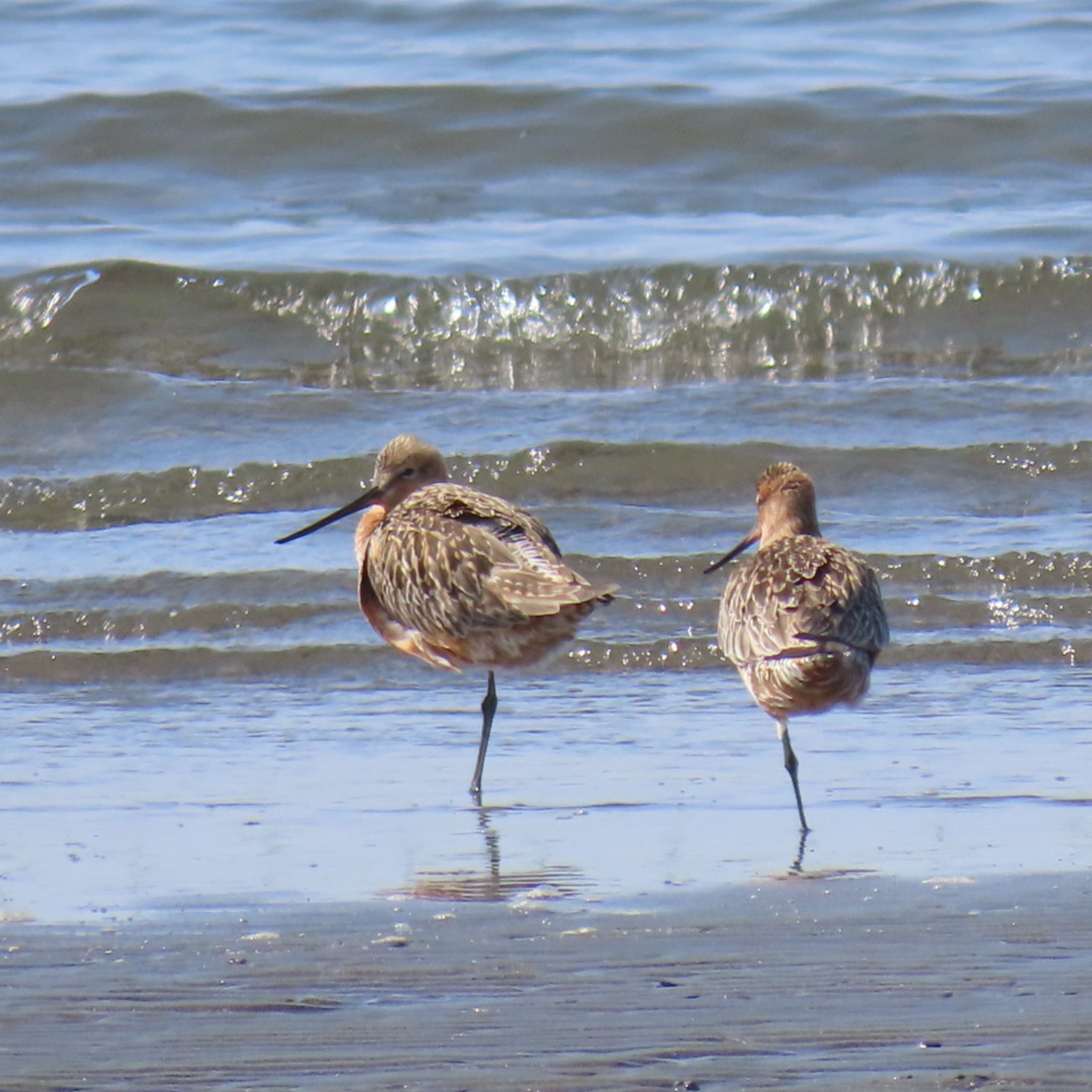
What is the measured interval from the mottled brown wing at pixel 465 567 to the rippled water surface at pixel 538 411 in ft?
1.16

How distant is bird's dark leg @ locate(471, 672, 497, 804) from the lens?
509 centimetres

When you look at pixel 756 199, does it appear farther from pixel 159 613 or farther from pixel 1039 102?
pixel 159 613

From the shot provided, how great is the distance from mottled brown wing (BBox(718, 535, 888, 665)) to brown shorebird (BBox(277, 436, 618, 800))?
35cm

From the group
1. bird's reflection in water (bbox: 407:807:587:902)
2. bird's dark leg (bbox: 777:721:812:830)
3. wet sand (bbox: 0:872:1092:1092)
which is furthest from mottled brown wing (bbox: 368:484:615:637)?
wet sand (bbox: 0:872:1092:1092)

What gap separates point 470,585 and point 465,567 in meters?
0.07

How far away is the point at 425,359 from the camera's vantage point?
10508 millimetres

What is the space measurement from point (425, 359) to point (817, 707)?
18.9 feet

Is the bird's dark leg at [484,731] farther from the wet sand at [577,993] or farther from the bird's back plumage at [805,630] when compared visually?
the wet sand at [577,993]

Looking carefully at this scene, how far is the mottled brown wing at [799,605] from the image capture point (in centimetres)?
502

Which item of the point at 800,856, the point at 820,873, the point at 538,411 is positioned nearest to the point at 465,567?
the point at 800,856

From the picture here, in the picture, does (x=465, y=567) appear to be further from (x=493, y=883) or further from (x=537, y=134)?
(x=537, y=134)

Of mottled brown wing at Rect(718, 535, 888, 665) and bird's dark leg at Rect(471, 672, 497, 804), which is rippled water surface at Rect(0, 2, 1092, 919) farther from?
mottled brown wing at Rect(718, 535, 888, 665)

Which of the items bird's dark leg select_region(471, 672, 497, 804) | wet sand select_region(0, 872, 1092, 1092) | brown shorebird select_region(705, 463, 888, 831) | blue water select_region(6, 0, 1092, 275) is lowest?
bird's dark leg select_region(471, 672, 497, 804)

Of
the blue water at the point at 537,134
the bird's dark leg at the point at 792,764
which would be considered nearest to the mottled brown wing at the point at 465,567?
the bird's dark leg at the point at 792,764
